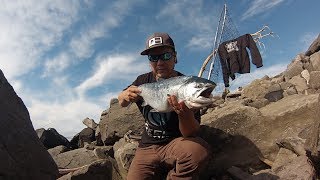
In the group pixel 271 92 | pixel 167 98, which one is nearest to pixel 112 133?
pixel 271 92

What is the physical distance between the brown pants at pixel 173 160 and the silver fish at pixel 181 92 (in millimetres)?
825

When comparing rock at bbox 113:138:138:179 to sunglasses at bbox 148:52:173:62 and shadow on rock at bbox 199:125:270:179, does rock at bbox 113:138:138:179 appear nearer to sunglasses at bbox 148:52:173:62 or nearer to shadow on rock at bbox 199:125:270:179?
shadow on rock at bbox 199:125:270:179

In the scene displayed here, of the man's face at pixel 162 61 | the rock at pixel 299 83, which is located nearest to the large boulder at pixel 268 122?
the man's face at pixel 162 61

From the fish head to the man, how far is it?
65 centimetres

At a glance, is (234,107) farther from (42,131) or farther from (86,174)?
(42,131)

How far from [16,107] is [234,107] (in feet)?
14.4

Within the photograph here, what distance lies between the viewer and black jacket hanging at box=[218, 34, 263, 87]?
1527cm

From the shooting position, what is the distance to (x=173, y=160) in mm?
5363

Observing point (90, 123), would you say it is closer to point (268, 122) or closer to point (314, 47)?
point (268, 122)

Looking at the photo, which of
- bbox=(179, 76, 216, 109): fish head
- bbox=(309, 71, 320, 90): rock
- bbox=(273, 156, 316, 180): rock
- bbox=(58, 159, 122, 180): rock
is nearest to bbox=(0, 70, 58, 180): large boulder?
bbox=(58, 159, 122, 180): rock

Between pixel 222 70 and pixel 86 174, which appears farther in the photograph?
pixel 222 70

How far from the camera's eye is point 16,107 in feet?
19.4

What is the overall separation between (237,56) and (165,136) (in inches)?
413

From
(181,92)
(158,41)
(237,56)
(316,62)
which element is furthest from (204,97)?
(316,62)
